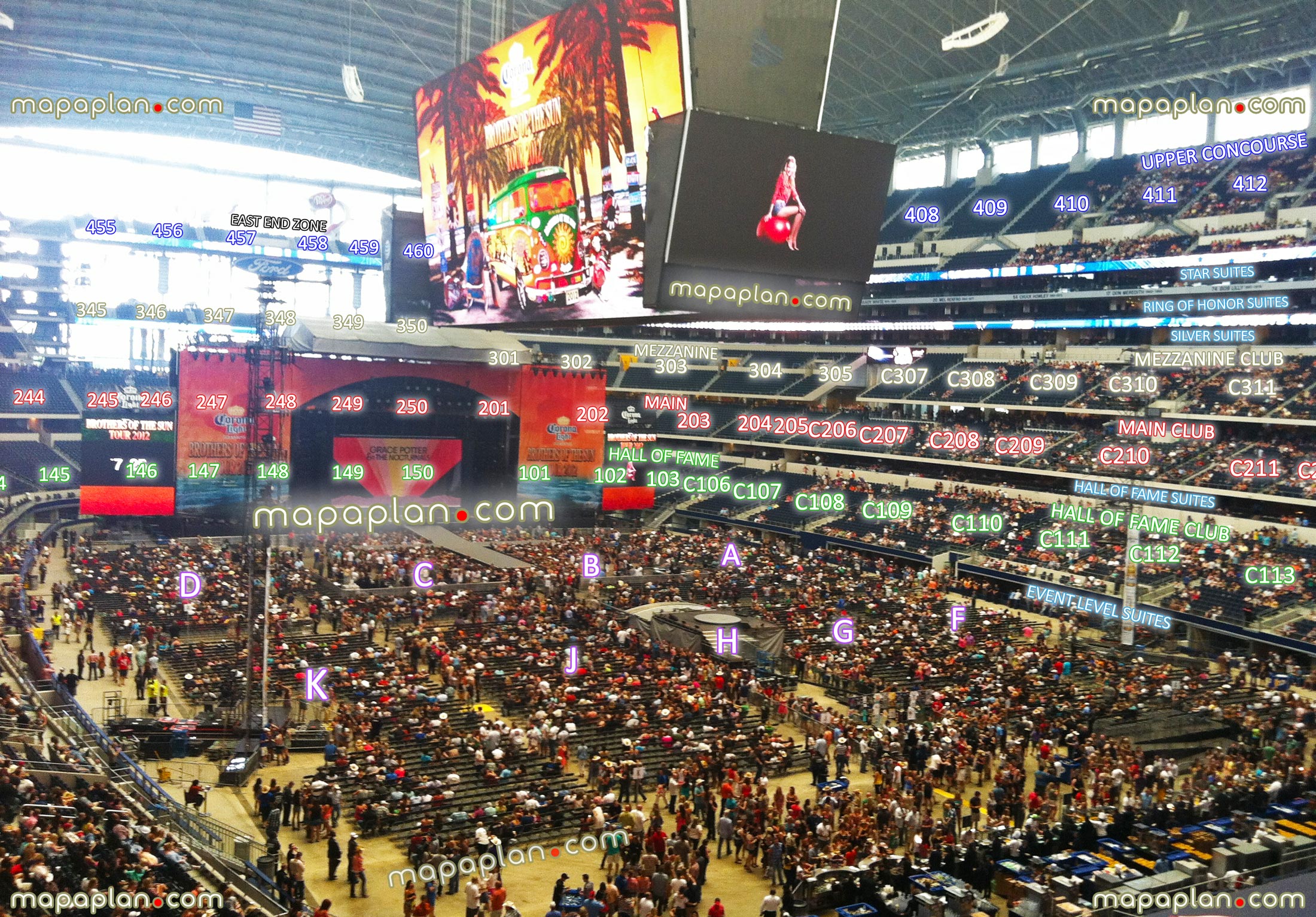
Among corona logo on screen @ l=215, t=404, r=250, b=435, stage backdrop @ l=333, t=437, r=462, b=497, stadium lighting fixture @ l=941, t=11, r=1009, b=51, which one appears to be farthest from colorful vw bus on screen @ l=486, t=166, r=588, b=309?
stadium lighting fixture @ l=941, t=11, r=1009, b=51

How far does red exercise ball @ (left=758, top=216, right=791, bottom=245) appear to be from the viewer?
1166cm

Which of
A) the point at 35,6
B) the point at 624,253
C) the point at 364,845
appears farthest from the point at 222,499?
the point at 35,6

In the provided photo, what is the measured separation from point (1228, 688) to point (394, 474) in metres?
22.8

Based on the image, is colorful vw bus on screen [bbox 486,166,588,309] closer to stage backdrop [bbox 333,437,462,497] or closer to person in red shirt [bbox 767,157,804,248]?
person in red shirt [bbox 767,157,804,248]

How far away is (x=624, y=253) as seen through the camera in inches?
609

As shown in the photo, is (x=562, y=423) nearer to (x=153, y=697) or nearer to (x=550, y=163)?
(x=153, y=697)

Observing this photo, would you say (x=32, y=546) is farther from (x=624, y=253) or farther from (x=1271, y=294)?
(x=1271, y=294)

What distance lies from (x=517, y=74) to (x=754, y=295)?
22.0ft

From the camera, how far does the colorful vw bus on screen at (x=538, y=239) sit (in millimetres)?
16203

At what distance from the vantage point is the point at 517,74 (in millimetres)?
16312

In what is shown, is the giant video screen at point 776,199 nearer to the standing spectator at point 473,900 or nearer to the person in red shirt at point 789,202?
the person in red shirt at point 789,202

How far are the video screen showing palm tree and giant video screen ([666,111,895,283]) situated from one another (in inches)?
60.1

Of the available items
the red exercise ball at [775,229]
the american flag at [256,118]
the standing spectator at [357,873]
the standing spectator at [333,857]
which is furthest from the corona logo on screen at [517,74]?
the american flag at [256,118]

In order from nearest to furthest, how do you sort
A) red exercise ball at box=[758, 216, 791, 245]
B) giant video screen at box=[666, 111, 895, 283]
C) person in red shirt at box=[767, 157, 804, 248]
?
giant video screen at box=[666, 111, 895, 283] → person in red shirt at box=[767, 157, 804, 248] → red exercise ball at box=[758, 216, 791, 245]
